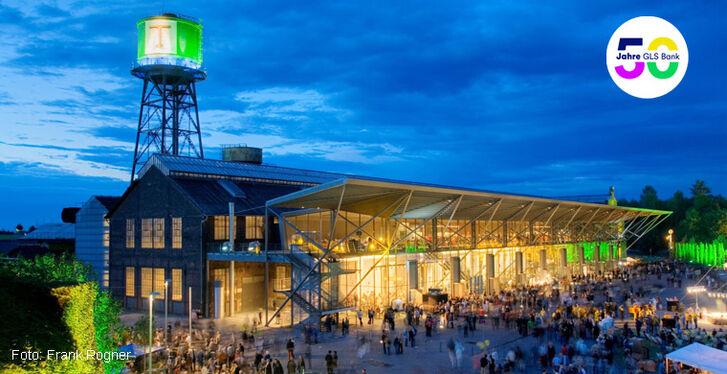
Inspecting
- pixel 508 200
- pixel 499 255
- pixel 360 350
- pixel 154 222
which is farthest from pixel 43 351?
pixel 499 255

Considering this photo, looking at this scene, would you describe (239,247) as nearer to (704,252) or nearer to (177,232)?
(177,232)

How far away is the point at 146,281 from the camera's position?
44156mm

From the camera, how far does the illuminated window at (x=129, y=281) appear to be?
45094 mm

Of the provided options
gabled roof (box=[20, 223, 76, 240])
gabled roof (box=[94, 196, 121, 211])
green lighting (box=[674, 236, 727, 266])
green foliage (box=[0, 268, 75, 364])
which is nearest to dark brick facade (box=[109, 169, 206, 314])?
gabled roof (box=[94, 196, 121, 211])

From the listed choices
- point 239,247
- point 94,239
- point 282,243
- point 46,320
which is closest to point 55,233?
point 94,239

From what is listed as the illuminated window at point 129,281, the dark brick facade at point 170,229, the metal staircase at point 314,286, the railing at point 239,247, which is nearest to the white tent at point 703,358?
the metal staircase at point 314,286

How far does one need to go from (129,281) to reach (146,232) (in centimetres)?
425

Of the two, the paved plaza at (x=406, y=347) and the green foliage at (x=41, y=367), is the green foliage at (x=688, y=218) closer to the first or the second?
the paved plaza at (x=406, y=347)

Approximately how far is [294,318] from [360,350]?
945cm

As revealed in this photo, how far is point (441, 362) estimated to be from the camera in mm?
26250

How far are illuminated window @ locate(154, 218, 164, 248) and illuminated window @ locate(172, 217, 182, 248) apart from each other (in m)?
1.45

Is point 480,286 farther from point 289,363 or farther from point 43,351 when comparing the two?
point 43,351

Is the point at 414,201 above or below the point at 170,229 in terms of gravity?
above

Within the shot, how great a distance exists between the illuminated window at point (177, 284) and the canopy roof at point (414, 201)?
373 inches
